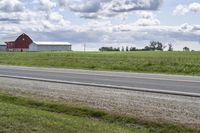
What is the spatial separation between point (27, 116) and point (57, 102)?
330 cm

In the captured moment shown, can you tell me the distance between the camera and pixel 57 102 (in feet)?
46.9

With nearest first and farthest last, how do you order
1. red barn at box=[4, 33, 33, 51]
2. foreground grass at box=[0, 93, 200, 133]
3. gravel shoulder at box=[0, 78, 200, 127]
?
1. foreground grass at box=[0, 93, 200, 133]
2. gravel shoulder at box=[0, 78, 200, 127]
3. red barn at box=[4, 33, 33, 51]

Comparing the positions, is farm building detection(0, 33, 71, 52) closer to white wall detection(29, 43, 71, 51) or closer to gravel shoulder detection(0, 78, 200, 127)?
white wall detection(29, 43, 71, 51)

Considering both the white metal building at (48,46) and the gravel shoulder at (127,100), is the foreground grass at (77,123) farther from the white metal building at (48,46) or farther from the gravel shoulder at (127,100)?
the white metal building at (48,46)

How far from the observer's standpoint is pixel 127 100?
46.7ft

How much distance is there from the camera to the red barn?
12868cm

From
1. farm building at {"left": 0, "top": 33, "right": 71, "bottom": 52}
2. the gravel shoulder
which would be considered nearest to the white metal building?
farm building at {"left": 0, "top": 33, "right": 71, "bottom": 52}

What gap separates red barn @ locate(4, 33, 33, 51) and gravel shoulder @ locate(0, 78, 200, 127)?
365 ft

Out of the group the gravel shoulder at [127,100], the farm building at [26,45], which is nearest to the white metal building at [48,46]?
the farm building at [26,45]

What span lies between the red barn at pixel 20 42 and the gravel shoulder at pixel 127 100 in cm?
11114

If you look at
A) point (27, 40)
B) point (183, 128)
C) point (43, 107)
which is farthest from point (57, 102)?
point (27, 40)

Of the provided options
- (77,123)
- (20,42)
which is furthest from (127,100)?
(20,42)

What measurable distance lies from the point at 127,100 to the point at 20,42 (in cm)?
11759

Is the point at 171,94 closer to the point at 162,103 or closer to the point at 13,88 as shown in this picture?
the point at 162,103
